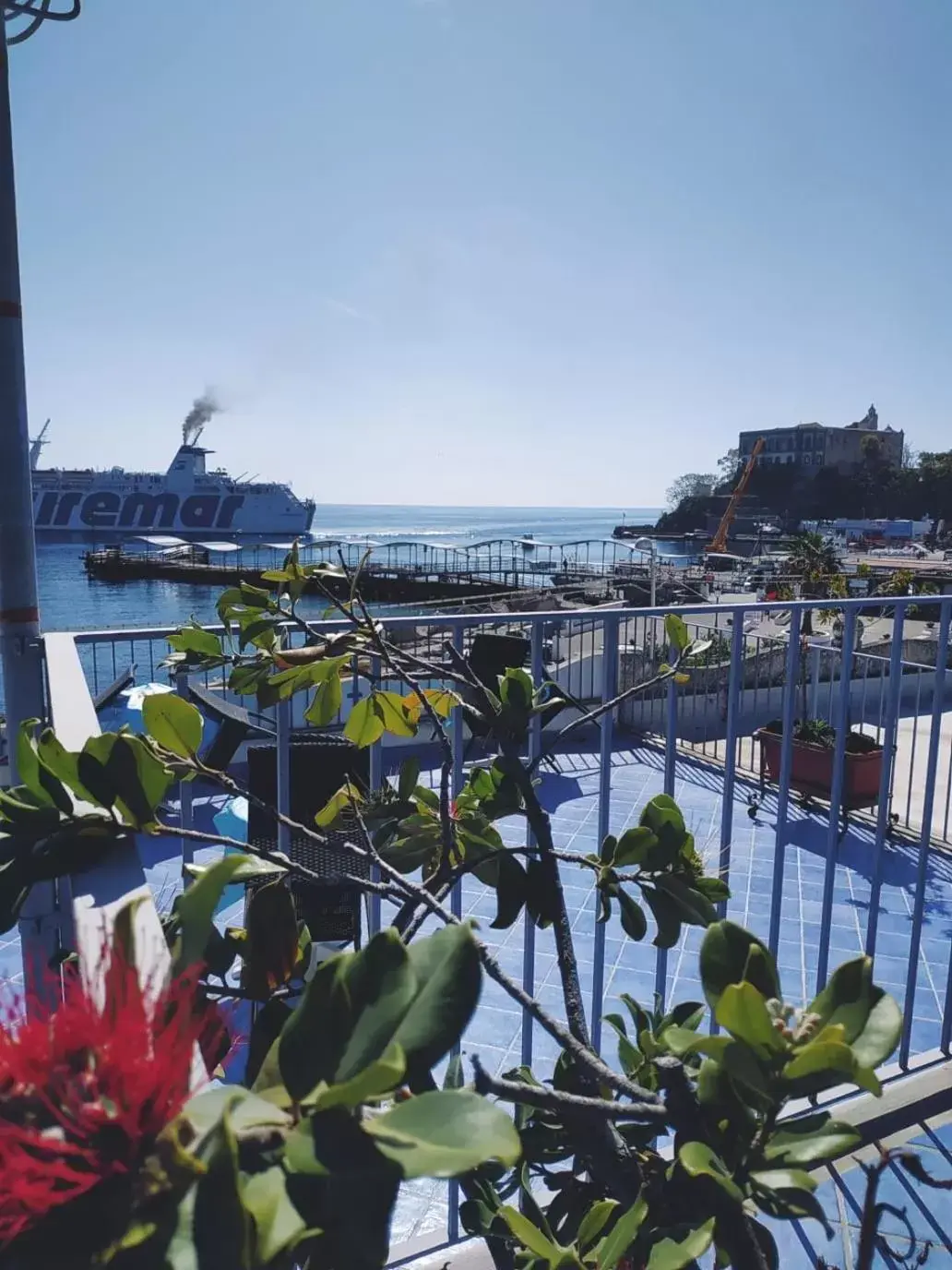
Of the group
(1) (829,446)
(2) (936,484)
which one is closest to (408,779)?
(2) (936,484)

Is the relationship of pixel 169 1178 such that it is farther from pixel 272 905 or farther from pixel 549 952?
pixel 549 952

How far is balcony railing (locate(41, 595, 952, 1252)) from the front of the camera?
5.41 ft

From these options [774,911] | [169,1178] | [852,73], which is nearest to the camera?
[169,1178]

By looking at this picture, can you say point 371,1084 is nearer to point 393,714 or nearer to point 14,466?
point 393,714

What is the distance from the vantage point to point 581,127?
6.33 m

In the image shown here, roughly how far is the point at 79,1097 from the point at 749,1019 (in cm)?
32

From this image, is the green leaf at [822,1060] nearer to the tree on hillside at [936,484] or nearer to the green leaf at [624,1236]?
the green leaf at [624,1236]

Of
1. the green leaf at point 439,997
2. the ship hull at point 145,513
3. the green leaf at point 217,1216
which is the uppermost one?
the ship hull at point 145,513

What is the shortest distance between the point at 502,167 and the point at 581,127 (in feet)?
4.73

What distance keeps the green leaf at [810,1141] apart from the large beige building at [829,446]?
6421cm

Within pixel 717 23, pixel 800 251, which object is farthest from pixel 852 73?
pixel 800 251

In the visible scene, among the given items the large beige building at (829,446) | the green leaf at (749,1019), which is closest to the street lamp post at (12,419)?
the green leaf at (749,1019)

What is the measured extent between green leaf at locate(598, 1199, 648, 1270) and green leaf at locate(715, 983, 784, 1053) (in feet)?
0.78

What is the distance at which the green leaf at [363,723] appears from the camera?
3.28ft
